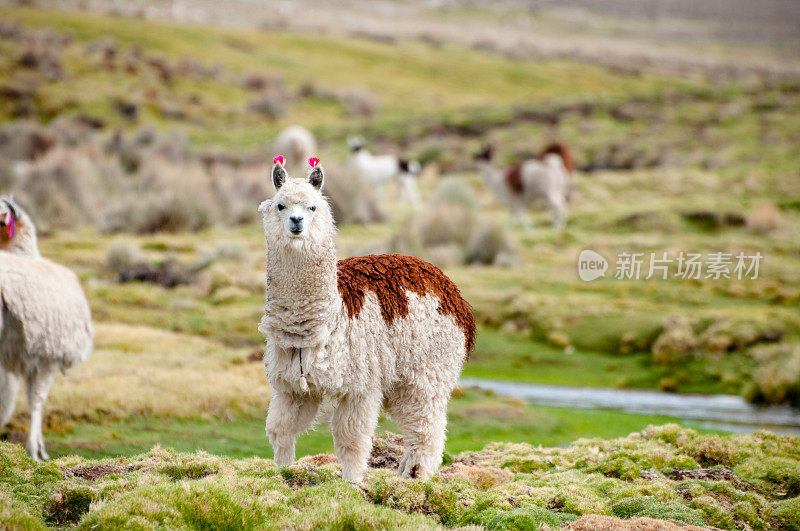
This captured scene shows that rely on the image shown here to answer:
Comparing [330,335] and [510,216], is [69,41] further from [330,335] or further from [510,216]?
[330,335]

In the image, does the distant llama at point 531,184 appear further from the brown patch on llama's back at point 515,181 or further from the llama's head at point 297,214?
the llama's head at point 297,214

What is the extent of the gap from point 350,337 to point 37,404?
164 inches

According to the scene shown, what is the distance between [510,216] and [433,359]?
22.5m

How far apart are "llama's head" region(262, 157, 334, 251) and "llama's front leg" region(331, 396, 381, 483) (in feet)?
A: 4.42

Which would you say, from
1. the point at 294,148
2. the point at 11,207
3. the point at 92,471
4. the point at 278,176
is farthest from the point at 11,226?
the point at 294,148

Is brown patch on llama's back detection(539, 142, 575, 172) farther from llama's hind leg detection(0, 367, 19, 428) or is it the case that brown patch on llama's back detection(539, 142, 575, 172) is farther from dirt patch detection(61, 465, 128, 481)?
dirt patch detection(61, 465, 128, 481)

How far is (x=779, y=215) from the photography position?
26.8m

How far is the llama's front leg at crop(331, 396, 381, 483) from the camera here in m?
6.64

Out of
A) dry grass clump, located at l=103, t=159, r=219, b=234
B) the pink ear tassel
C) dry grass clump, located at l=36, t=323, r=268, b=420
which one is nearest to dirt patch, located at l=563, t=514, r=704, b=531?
dry grass clump, located at l=36, t=323, r=268, b=420

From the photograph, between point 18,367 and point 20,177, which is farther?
point 20,177

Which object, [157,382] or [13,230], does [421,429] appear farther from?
[157,382]

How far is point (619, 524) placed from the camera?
6156mm

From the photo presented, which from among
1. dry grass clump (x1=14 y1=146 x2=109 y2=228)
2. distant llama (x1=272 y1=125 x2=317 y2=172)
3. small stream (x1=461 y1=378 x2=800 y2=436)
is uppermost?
distant llama (x1=272 y1=125 x2=317 y2=172)

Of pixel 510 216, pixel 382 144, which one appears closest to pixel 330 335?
pixel 510 216
